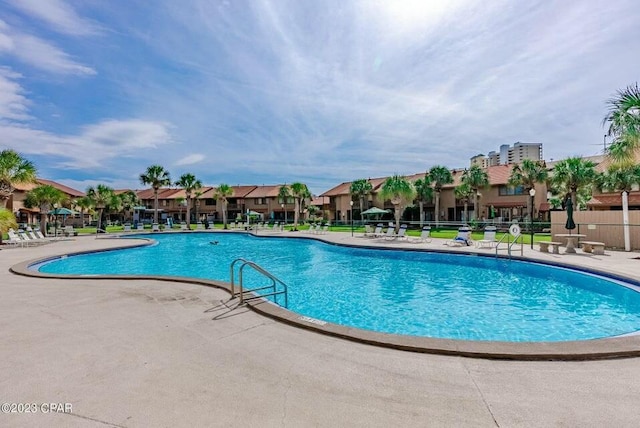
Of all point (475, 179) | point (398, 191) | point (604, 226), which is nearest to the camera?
point (604, 226)

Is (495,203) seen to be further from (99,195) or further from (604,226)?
(99,195)

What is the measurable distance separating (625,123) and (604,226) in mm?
6457

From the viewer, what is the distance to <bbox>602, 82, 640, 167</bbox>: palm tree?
38.3ft

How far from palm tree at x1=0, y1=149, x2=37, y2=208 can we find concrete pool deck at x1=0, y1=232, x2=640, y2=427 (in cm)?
2211

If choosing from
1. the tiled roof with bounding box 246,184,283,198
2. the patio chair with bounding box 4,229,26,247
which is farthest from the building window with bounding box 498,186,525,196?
the patio chair with bounding box 4,229,26,247

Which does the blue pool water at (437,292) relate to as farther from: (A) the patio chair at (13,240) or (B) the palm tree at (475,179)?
(B) the palm tree at (475,179)

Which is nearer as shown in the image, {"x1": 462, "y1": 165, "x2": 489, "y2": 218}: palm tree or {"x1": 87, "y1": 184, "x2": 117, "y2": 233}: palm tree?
{"x1": 462, "y1": 165, "x2": 489, "y2": 218}: palm tree

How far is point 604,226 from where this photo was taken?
1603 cm

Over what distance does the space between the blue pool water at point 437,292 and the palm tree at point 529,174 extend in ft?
67.5

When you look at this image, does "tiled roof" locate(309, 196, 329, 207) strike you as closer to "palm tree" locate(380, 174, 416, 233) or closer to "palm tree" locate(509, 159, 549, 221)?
"palm tree" locate(380, 174, 416, 233)

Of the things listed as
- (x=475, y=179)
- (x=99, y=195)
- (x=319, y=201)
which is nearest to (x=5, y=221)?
(x=99, y=195)

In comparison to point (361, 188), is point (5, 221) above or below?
below

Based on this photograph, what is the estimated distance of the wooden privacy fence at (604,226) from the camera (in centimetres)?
1498

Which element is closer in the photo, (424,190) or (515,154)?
(424,190)
